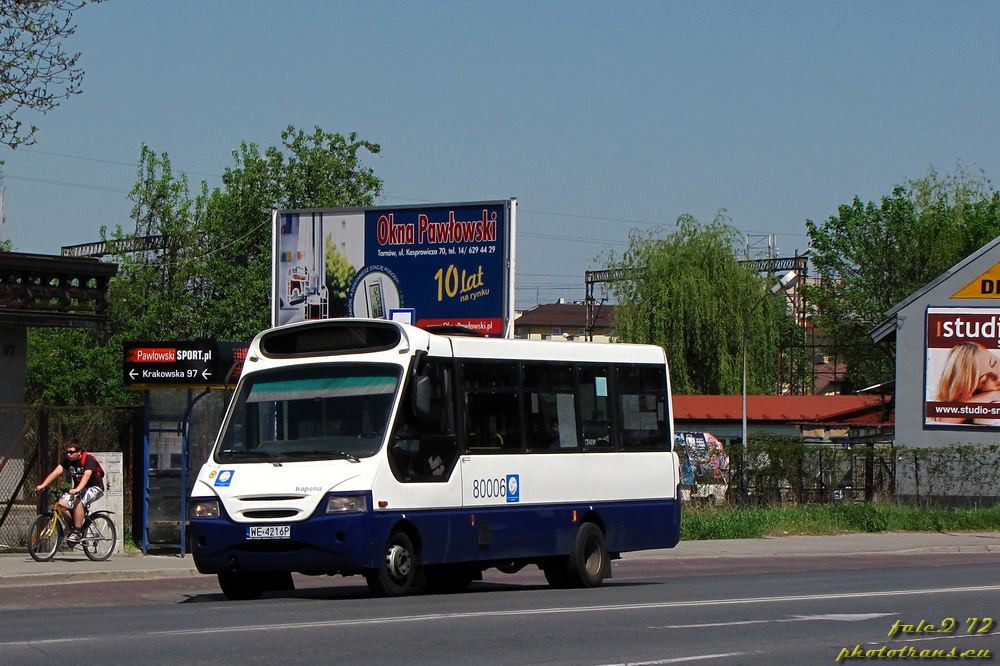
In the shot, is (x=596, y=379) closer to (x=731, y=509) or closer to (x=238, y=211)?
(x=731, y=509)

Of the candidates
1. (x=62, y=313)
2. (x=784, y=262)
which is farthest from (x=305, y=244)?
(x=784, y=262)

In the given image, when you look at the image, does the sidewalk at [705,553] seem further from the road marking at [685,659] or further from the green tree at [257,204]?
the green tree at [257,204]

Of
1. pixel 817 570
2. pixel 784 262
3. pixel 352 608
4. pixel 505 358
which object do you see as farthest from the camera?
pixel 784 262

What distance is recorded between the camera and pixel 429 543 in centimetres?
1436

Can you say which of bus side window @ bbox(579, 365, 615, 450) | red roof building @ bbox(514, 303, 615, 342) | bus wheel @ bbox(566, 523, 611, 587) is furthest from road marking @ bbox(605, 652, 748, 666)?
red roof building @ bbox(514, 303, 615, 342)

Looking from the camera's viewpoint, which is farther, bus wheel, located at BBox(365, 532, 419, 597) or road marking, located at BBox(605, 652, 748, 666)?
bus wheel, located at BBox(365, 532, 419, 597)

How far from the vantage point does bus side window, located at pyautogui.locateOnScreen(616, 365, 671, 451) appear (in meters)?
17.4

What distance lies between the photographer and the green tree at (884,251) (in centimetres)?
6795

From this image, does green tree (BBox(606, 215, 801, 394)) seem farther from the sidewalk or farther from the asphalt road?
→ the asphalt road

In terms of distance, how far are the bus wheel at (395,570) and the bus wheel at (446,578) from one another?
1.93 m

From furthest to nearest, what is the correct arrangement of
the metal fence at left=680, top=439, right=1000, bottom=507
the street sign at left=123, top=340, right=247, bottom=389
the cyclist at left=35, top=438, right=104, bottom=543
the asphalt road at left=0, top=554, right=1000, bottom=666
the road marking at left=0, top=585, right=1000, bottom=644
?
the metal fence at left=680, top=439, right=1000, bottom=507
the street sign at left=123, top=340, right=247, bottom=389
the cyclist at left=35, top=438, right=104, bottom=543
the road marking at left=0, top=585, right=1000, bottom=644
the asphalt road at left=0, top=554, right=1000, bottom=666

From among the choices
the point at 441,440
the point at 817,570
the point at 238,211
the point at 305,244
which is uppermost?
the point at 238,211

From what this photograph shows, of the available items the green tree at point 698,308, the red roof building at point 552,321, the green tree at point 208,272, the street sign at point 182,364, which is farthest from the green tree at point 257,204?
the red roof building at point 552,321

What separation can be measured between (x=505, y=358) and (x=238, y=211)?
50.9 m
